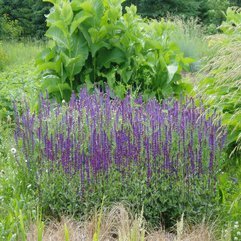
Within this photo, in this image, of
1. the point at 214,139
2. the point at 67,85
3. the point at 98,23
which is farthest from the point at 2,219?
the point at 98,23

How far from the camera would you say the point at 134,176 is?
3225 millimetres

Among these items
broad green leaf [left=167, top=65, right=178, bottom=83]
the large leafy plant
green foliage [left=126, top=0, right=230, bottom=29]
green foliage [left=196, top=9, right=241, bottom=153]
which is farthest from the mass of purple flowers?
green foliage [left=126, top=0, right=230, bottom=29]

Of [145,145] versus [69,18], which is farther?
[69,18]

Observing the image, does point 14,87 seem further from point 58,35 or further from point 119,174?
point 119,174

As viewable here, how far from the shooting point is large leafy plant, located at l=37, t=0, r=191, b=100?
15.9 feet

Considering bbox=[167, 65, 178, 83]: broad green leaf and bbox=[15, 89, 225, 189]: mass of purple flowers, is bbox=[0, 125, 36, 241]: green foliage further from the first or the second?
bbox=[167, 65, 178, 83]: broad green leaf

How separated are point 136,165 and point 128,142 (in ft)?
0.53

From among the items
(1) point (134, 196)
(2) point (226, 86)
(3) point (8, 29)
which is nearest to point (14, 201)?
(1) point (134, 196)

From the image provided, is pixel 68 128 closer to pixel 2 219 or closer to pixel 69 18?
pixel 2 219

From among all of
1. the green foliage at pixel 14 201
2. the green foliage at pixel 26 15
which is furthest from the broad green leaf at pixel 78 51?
the green foliage at pixel 26 15

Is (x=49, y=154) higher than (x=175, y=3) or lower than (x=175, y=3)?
higher

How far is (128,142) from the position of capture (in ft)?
10.8

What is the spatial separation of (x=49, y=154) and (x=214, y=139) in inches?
43.4

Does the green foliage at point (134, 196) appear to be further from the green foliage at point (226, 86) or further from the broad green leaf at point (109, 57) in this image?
the broad green leaf at point (109, 57)
